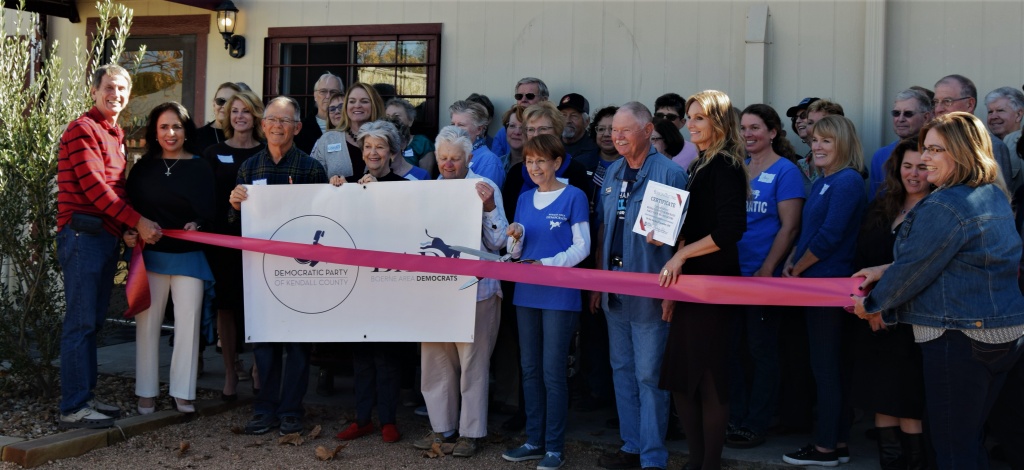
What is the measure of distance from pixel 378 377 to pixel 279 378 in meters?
0.68

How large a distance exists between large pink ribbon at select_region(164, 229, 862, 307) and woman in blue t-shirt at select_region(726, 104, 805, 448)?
0.83 meters

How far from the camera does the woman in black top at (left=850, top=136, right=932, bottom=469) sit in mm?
4793

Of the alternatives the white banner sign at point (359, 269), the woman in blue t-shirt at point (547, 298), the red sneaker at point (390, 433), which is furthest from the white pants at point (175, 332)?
the woman in blue t-shirt at point (547, 298)

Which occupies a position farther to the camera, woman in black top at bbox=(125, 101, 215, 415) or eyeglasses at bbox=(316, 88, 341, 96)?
eyeglasses at bbox=(316, 88, 341, 96)

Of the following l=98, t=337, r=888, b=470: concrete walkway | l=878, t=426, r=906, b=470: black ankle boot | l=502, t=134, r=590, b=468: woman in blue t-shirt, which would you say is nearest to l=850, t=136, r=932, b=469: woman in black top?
l=878, t=426, r=906, b=470: black ankle boot

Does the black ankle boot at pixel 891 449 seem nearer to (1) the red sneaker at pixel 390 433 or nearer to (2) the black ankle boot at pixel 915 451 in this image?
(2) the black ankle boot at pixel 915 451

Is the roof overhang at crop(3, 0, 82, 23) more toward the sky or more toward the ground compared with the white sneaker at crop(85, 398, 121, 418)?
more toward the sky

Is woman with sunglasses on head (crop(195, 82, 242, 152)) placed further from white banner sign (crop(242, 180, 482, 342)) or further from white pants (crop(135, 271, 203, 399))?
white banner sign (crop(242, 180, 482, 342))

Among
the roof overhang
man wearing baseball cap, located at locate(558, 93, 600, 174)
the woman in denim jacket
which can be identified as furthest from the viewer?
the roof overhang

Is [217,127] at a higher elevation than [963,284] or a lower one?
higher

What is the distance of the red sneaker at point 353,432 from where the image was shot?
225 inches

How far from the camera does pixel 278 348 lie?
5879 millimetres

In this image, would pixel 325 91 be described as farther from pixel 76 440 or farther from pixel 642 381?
pixel 642 381

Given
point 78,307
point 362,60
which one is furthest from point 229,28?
point 78,307
